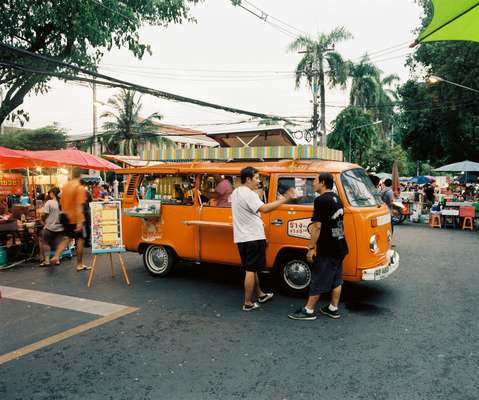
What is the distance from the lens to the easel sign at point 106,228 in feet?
22.8

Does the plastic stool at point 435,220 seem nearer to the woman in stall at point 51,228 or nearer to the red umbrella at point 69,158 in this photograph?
the red umbrella at point 69,158

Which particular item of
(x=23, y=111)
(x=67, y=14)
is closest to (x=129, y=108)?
(x=23, y=111)

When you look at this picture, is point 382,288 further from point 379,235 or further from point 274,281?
point 274,281

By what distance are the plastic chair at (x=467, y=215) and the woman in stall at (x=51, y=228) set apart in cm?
1425

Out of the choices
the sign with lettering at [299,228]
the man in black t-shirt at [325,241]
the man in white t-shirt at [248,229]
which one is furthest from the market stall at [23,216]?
the man in black t-shirt at [325,241]

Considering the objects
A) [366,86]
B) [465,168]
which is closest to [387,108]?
[366,86]

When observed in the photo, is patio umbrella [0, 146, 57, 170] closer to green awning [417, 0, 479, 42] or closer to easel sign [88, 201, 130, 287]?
easel sign [88, 201, 130, 287]

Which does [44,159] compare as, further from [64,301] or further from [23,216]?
[64,301]

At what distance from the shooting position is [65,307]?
5617mm

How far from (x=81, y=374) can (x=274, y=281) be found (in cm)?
383

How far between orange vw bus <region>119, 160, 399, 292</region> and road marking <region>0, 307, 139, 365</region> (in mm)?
1760

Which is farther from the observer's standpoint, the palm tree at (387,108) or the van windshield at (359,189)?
the palm tree at (387,108)

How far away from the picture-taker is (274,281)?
686 centimetres

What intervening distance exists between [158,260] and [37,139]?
38.7 meters
